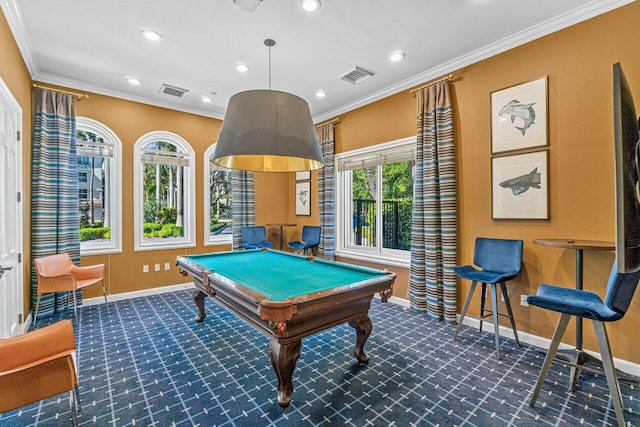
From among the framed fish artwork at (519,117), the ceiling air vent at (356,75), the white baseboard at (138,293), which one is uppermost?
the ceiling air vent at (356,75)

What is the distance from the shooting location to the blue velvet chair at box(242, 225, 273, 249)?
5.48 meters

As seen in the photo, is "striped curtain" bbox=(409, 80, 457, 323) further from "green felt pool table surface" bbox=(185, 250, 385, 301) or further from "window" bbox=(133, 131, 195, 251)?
"window" bbox=(133, 131, 195, 251)

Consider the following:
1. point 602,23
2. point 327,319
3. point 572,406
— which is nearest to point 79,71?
point 327,319

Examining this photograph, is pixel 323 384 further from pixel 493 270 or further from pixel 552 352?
pixel 493 270

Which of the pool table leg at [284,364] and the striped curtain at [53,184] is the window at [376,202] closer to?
the pool table leg at [284,364]

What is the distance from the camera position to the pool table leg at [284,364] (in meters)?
2.09

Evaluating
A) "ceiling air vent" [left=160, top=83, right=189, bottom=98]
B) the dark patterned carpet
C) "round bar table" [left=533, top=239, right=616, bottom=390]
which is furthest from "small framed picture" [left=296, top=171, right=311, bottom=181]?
"round bar table" [left=533, top=239, right=616, bottom=390]

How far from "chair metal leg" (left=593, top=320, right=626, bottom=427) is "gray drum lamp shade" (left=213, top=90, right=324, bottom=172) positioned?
2.29 metres

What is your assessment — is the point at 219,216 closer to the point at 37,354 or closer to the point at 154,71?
the point at 154,71

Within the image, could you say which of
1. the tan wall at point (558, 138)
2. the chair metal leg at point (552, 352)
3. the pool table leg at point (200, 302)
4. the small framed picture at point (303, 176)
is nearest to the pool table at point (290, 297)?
the pool table leg at point (200, 302)

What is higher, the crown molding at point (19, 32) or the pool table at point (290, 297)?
the crown molding at point (19, 32)

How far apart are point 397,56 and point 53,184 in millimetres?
4621

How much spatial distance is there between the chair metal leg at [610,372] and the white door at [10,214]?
14.9 feet

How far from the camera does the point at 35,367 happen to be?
153 cm
